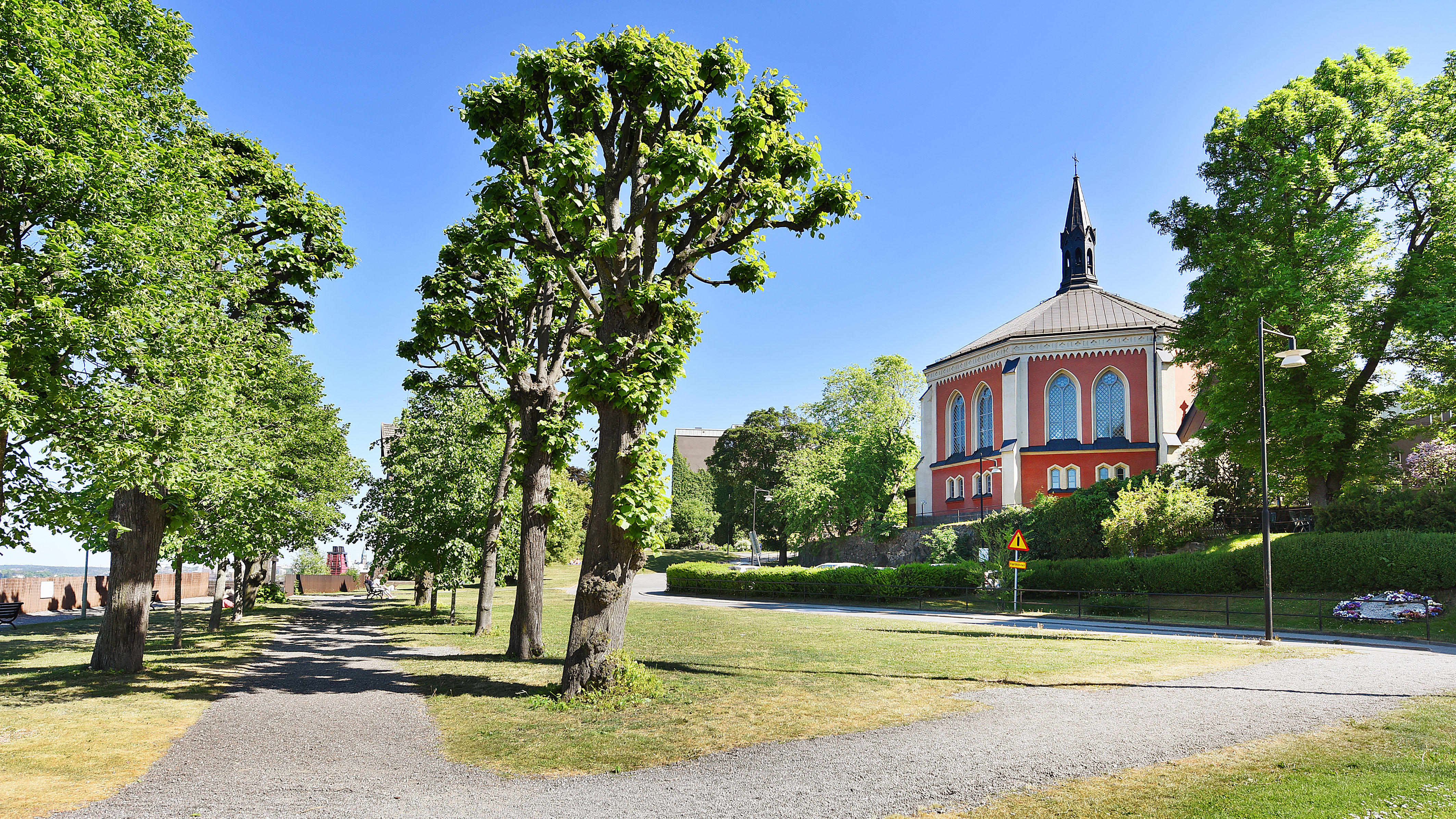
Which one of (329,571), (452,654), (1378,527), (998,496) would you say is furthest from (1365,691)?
(329,571)

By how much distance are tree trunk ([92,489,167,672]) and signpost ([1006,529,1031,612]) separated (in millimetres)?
22314

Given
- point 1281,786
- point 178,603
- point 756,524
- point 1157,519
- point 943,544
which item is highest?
point 1157,519

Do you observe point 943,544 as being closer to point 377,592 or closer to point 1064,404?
point 1064,404

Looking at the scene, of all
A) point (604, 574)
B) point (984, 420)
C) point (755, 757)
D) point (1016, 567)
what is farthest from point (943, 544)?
point (755, 757)

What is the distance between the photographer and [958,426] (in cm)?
5297

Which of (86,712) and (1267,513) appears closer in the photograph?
(86,712)

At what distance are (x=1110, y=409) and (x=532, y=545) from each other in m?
39.9

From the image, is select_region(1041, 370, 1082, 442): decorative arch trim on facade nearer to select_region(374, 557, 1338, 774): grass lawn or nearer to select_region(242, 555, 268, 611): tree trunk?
select_region(374, 557, 1338, 774): grass lawn

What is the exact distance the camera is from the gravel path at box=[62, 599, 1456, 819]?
6125 mm

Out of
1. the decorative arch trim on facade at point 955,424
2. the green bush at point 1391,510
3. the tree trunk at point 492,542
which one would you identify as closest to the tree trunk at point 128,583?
the tree trunk at point 492,542

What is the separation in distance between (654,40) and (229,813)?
988 centimetres

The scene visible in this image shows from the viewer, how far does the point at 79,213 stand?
33.6 ft

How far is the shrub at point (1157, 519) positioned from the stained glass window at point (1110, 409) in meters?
14.1

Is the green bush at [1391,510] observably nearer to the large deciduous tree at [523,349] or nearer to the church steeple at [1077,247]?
the large deciduous tree at [523,349]
